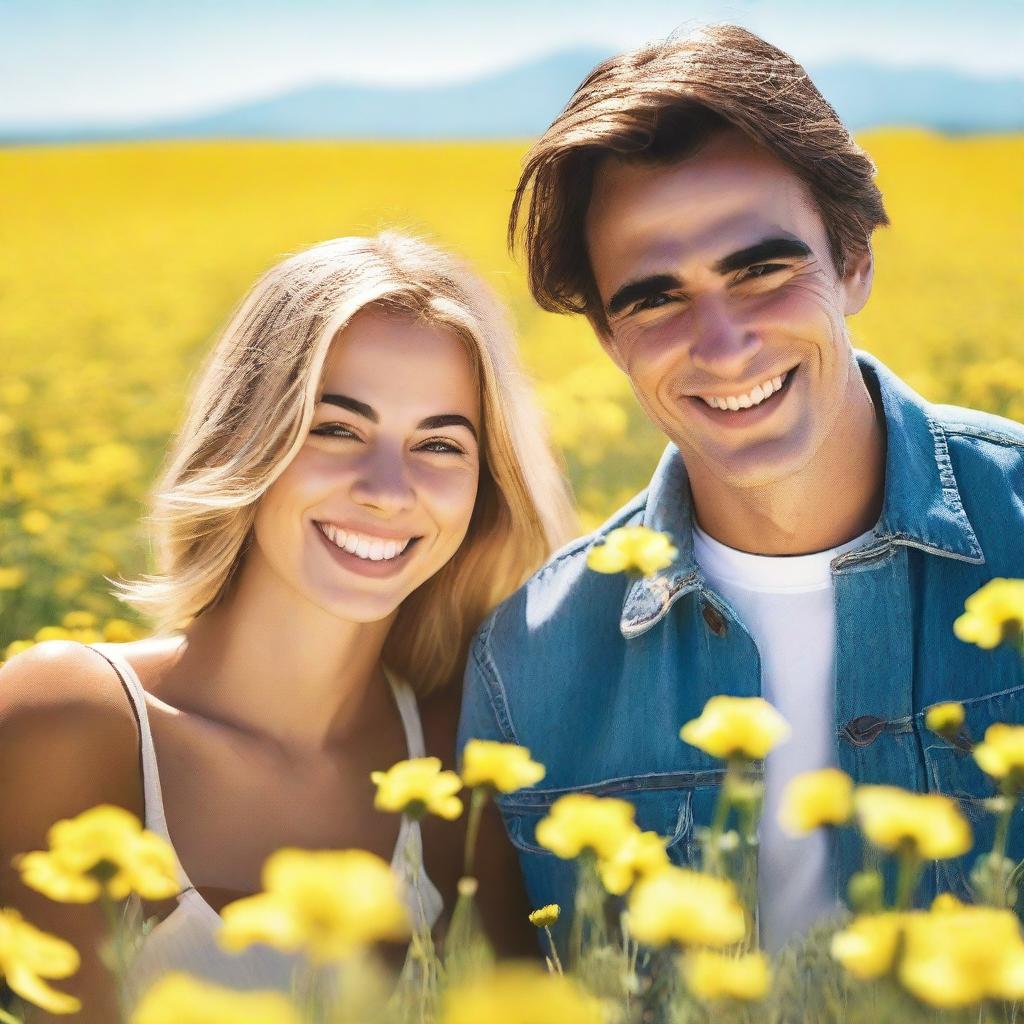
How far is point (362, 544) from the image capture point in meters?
1.99

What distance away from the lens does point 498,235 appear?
9523 millimetres

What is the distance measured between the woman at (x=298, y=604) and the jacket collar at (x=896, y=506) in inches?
9.4

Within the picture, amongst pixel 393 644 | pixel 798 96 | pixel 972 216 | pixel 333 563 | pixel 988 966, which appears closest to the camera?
pixel 988 966

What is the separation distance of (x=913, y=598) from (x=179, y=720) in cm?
110

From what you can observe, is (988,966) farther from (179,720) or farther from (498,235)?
(498,235)

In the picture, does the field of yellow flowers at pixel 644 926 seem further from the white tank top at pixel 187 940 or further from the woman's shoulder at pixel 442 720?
the woman's shoulder at pixel 442 720

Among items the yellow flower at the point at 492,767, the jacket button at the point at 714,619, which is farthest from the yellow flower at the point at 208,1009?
the jacket button at the point at 714,619

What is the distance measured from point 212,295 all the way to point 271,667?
22.8 feet

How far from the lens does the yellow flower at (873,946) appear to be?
83cm

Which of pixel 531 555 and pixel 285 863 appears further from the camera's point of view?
pixel 531 555

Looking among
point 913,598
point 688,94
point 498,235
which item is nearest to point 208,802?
point 913,598

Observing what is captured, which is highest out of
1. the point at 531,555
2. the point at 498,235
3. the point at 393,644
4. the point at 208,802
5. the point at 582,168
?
the point at 498,235

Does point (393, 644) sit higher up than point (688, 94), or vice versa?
point (688, 94)

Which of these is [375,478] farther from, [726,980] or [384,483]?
[726,980]
